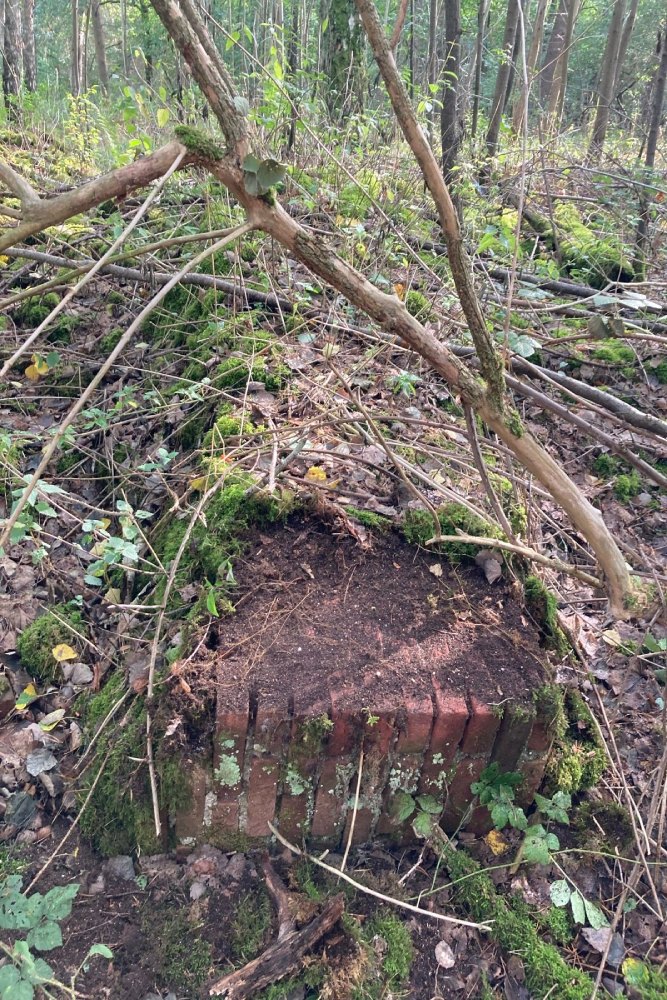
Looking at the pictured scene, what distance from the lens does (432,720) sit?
1909 mm

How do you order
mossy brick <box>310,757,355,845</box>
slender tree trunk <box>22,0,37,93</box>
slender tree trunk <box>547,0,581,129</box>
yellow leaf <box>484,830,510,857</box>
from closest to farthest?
mossy brick <box>310,757,355,845</box> → yellow leaf <box>484,830,510,857</box> → slender tree trunk <box>547,0,581,129</box> → slender tree trunk <box>22,0,37,93</box>

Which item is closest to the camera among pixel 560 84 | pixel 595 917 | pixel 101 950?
pixel 101 950

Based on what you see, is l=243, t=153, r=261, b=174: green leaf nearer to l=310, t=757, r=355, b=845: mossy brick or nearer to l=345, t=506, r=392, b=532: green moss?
l=345, t=506, r=392, b=532: green moss

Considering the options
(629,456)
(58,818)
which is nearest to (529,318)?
(629,456)

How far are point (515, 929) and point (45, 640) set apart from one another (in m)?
1.92

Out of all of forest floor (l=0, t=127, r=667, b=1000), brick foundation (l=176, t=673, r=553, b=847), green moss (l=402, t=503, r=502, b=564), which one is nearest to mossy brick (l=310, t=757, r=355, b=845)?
brick foundation (l=176, t=673, r=553, b=847)

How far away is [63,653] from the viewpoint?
241cm

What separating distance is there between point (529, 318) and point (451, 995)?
10.9ft

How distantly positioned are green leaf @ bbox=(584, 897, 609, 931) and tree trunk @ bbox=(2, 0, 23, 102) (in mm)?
9518

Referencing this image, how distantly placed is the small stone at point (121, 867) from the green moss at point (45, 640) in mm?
730

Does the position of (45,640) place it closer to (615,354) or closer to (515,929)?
(515,929)

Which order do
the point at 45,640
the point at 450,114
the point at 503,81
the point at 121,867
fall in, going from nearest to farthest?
the point at 121,867 → the point at 45,640 → the point at 450,114 → the point at 503,81

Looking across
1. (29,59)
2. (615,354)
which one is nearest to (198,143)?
(615,354)

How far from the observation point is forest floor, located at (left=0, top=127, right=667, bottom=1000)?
1847 mm
